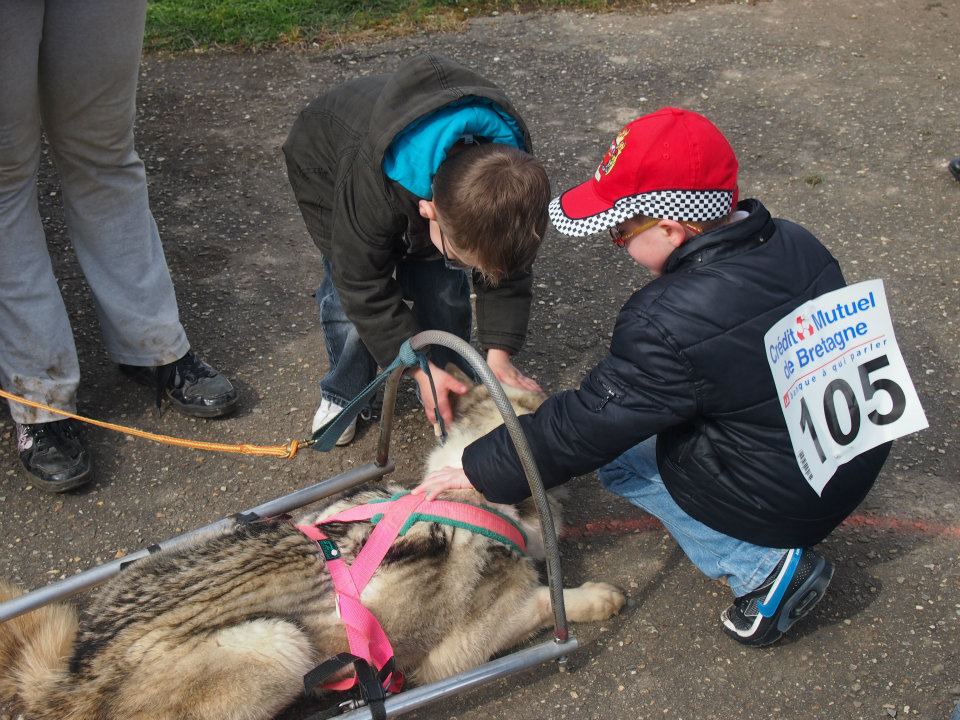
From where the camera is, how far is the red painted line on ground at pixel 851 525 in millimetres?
2943

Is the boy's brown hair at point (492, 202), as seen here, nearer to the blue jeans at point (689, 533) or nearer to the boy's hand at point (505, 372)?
the boy's hand at point (505, 372)

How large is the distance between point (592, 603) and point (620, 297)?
1.73 metres

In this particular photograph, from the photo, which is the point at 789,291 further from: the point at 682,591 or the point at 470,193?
the point at 682,591

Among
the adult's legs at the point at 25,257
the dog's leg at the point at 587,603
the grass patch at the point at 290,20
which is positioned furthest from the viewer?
the grass patch at the point at 290,20

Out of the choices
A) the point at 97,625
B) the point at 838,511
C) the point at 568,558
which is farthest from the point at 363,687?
the point at 838,511

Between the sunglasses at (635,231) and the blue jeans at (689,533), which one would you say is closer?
the sunglasses at (635,231)

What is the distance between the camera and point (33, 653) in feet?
7.38

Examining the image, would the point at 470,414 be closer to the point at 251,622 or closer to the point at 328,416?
the point at 328,416

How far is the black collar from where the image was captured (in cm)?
221

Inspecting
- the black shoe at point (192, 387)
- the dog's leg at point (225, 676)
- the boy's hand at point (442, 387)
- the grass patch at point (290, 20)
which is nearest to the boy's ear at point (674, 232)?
the boy's hand at point (442, 387)

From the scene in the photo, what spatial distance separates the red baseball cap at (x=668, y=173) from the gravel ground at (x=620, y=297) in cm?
124

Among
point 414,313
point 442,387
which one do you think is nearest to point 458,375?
point 442,387

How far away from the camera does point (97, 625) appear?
226 centimetres

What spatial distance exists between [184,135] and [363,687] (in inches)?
154
